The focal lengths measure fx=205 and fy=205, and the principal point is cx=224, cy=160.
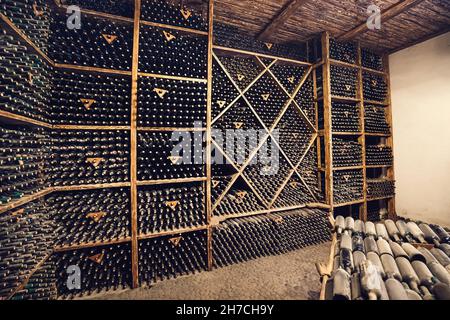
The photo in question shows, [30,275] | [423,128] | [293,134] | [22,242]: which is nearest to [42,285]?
[30,275]

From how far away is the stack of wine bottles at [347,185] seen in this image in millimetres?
5020

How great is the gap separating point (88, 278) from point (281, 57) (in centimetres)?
568

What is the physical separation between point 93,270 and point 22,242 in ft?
3.80

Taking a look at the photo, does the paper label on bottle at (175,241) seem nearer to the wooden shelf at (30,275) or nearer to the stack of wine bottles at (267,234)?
the stack of wine bottles at (267,234)

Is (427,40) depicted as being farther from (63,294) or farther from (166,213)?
(63,294)

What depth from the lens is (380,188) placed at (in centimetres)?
560

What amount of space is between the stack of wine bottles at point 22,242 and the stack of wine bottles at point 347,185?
5442 millimetres

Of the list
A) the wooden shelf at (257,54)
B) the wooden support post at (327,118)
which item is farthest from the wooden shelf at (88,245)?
the wooden support post at (327,118)

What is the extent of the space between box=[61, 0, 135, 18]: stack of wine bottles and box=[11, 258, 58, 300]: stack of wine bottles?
355 centimetres

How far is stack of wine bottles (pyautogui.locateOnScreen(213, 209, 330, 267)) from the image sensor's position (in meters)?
3.66

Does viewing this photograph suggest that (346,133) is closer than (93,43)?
No

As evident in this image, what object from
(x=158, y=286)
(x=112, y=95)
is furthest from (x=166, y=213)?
(x=112, y=95)

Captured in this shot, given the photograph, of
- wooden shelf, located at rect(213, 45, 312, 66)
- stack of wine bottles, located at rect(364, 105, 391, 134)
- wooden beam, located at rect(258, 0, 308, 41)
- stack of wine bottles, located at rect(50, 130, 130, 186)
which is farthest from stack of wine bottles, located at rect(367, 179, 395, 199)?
stack of wine bottles, located at rect(50, 130, 130, 186)

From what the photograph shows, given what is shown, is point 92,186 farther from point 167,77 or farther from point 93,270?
point 167,77
